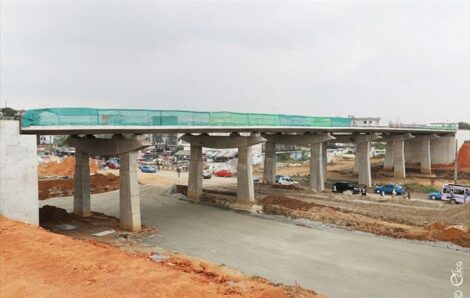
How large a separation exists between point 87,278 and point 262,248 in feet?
49.5

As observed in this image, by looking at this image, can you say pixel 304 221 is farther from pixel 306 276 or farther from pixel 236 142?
pixel 306 276

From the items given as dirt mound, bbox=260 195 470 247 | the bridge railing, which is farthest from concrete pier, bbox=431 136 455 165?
dirt mound, bbox=260 195 470 247

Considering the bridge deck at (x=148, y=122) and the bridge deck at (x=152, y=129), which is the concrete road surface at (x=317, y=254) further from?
the bridge deck at (x=148, y=122)

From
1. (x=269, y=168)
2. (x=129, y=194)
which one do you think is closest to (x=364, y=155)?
(x=269, y=168)

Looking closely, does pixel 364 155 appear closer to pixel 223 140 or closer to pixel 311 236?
pixel 223 140

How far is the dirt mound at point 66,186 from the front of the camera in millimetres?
50781

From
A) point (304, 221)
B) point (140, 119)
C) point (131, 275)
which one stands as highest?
point (140, 119)

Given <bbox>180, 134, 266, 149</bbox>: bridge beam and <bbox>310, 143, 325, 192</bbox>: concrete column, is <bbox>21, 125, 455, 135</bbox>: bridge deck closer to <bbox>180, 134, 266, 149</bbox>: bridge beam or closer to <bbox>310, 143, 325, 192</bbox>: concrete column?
<bbox>180, 134, 266, 149</bbox>: bridge beam

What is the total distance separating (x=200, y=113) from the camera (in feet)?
116

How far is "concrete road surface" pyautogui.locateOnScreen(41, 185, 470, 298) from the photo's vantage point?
20.7 meters

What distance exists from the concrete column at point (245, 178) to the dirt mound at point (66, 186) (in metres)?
20.6

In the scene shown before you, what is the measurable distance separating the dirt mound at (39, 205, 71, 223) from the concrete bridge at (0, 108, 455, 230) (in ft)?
6.49

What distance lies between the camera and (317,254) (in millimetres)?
26266

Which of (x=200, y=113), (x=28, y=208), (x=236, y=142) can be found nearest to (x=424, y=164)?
(x=236, y=142)
